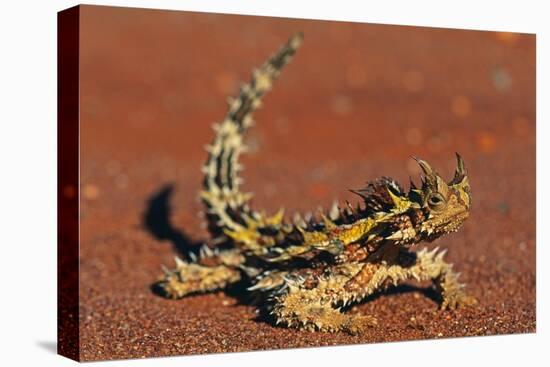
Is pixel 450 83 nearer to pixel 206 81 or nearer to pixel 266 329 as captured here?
pixel 206 81

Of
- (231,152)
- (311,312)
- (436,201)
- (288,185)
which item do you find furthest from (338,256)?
(288,185)

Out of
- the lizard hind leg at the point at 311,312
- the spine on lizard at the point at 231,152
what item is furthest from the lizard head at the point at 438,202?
the spine on lizard at the point at 231,152

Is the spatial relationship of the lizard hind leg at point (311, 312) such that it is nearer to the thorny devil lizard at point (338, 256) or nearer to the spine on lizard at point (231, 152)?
the thorny devil lizard at point (338, 256)

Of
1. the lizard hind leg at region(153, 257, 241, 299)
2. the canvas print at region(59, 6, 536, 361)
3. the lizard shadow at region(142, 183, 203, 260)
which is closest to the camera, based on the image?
the canvas print at region(59, 6, 536, 361)

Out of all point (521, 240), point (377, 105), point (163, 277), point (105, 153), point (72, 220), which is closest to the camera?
point (72, 220)

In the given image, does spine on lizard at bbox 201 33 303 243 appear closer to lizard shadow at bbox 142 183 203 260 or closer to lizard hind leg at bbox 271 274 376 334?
lizard shadow at bbox 142 183 203 260

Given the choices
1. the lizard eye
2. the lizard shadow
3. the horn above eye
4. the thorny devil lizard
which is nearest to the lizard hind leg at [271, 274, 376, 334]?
the thorny devil lizard

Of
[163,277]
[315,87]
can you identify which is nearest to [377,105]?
[315,87]

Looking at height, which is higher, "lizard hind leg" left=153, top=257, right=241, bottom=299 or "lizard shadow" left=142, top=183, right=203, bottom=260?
"lizard shadow" left=142, top=183, right=203, bottom=260
